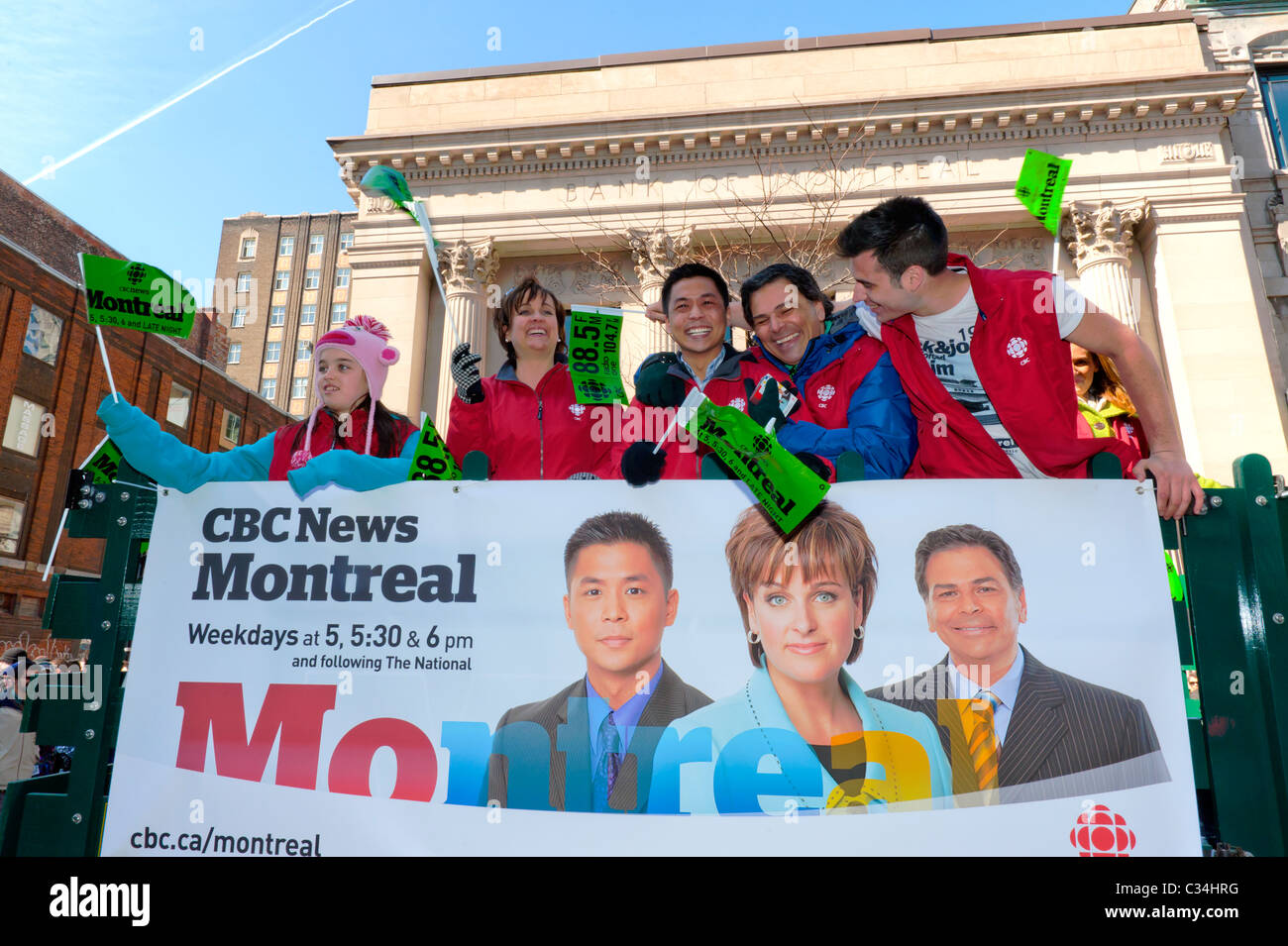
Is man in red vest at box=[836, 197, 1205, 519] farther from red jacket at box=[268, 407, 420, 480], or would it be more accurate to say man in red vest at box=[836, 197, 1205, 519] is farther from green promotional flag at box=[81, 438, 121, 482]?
green promotional flag at box=[81, 438, 121, 482]

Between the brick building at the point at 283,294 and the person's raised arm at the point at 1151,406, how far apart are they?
7443 centimetres

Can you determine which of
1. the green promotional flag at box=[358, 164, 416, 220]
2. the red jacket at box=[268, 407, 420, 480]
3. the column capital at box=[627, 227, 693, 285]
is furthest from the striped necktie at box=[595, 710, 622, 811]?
the column capital at box=[627, 227, 693, 285]

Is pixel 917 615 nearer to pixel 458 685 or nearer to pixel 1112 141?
pixel 458 685

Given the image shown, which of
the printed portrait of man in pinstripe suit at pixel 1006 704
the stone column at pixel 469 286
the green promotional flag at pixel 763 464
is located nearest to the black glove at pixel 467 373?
the green promotional flag at pixel 763 464

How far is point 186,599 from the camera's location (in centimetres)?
244

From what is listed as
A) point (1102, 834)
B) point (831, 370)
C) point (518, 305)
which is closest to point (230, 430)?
point (518, 305)

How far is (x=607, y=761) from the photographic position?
2189mm

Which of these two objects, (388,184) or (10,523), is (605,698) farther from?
(10,523)

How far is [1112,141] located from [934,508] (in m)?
19.2

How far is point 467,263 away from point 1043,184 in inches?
644

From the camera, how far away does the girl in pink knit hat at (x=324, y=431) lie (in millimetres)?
2629

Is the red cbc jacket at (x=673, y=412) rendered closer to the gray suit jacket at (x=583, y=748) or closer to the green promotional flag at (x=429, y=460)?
the green promotional flag at (x=429, y=460)

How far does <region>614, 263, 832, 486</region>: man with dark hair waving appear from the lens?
2.91m
